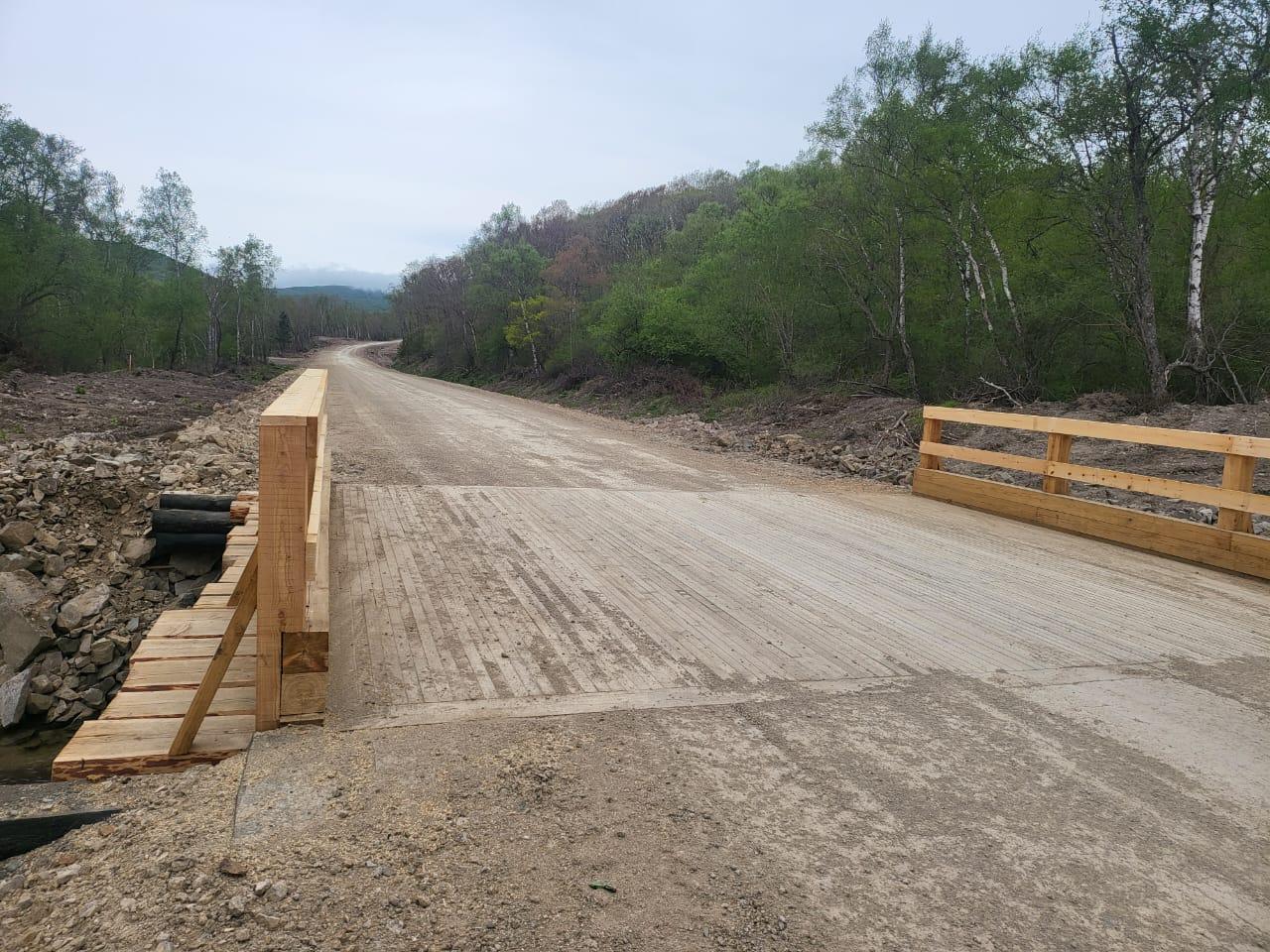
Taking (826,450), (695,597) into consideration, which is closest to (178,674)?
(695,597)

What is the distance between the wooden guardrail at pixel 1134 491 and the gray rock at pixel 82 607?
27.7 ft

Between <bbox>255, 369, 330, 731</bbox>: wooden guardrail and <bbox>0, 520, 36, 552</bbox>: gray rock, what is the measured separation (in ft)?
20.2

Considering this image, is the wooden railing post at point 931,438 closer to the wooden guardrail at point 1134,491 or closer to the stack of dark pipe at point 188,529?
the wooden guardrail at point 1134,491

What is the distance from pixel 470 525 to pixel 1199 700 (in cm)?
495

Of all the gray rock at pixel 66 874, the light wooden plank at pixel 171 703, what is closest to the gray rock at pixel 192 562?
the light wooden plank at pixel 171 703

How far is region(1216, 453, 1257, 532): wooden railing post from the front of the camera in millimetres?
6180

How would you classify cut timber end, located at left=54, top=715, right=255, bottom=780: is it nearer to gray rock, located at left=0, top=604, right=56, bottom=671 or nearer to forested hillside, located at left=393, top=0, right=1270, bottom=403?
gray rock, located at left=0, top=604, right=56, bottom=671

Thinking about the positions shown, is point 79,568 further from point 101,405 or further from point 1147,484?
point 101,405

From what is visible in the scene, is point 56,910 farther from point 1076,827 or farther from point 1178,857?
point 1178,857

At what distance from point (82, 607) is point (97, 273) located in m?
→ 38.5

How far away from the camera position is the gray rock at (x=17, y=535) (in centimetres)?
748

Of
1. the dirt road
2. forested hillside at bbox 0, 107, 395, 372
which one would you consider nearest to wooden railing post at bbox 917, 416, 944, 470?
the dirt road

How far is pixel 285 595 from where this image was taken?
9.78ft

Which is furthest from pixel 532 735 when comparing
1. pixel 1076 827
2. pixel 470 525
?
pixel 470 525
